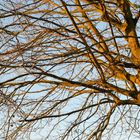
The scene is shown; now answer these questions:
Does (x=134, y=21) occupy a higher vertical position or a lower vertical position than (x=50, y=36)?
higher

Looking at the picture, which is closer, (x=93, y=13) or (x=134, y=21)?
(x=134, y=21)

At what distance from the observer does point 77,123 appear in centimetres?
643

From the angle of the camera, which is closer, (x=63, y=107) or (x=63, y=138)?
(x=63, y=138)

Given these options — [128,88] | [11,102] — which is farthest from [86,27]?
[11,102]

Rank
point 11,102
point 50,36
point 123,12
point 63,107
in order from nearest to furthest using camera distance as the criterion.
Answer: point 11,102, point 50,36, point 123,12, point 63,107

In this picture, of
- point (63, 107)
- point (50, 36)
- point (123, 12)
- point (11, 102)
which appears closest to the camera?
point (11, 102)

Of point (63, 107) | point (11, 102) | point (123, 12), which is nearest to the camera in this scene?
point (11, 102)

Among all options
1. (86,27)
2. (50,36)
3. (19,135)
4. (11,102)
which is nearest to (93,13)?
(86,27)

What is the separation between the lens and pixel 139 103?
19.4 feet

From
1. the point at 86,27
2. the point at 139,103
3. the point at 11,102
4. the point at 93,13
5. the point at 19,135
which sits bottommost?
the point at 11,102

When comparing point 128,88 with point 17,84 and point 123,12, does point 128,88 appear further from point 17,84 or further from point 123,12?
point 17,84

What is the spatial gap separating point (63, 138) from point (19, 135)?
2.56 feet

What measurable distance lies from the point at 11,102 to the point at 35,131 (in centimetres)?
265

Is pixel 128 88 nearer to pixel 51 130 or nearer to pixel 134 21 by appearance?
pixel 134 21
